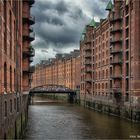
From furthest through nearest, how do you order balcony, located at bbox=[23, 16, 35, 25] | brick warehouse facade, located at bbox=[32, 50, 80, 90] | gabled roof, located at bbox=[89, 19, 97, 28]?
brick warehouse facade, located at bbox=[32, 50, 80, 90], gabled roof, located at bbox=[89, 19, 97, 28], balcony, located at bbox=[23, 16, 35, 25]

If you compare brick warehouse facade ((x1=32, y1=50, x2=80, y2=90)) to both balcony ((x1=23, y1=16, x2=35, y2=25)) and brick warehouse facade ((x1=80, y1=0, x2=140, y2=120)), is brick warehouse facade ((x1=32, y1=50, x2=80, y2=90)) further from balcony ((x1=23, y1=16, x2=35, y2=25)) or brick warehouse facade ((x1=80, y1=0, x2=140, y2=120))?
balcony ((x1=23, y1=16, x2=35, y2=25))

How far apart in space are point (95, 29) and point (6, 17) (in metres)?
54.5

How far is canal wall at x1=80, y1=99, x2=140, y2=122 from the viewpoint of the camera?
139 feet

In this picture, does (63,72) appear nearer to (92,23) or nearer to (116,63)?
(92,23)

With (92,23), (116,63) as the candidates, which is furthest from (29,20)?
(92,23)

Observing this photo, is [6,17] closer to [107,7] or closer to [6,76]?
[6,76]

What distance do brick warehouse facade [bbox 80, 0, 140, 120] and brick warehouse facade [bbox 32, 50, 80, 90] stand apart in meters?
21.7

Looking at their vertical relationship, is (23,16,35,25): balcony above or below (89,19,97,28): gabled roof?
below

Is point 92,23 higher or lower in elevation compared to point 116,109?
higher

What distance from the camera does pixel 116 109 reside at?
51.6 meters

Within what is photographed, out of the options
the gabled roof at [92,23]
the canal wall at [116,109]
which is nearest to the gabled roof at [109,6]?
the gabled roof at [92,23]

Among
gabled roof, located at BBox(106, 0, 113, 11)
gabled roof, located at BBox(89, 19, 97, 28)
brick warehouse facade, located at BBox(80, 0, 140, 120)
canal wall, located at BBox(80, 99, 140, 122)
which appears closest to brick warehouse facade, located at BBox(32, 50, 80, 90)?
gabled roof, located at BBox(89, 19, 97, 28)

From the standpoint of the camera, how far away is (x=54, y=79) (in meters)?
132

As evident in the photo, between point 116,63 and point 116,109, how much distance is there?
290 inches
